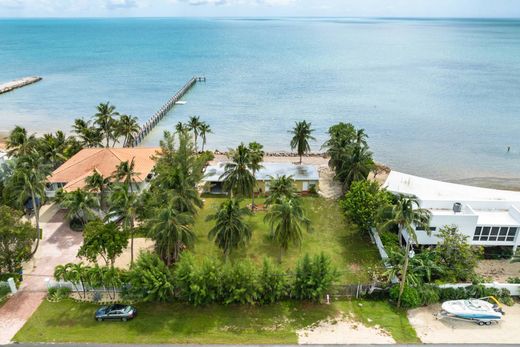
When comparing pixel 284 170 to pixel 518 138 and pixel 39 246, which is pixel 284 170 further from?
pixel 518 138

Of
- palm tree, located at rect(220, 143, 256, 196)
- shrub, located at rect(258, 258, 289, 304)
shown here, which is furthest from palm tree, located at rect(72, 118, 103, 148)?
shrub, located at rect(258, 258, 289, 304)

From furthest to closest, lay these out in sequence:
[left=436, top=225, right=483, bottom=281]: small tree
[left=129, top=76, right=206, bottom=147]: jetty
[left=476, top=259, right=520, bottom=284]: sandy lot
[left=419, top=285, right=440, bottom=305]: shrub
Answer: [left=129, top=76, right=206, bottom=147]: jetty < [left=476, top=259, right=520, bottom=284]: sandy lot < [left=436, top=225, right=483, bottom=281]: small tree < [left=419, top=285, right=440, bottom=305]: shrub

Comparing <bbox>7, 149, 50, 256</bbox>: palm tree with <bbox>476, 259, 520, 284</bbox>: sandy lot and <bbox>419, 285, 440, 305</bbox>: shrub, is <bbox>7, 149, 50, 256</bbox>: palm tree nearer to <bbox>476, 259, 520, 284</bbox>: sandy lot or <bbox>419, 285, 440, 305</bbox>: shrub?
<bbox>419, 285, 440, 305</bbox>: shrub

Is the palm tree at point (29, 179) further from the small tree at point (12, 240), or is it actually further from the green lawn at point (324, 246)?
the green lawn at point (324, 246)

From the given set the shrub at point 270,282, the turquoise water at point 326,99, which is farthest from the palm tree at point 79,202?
the turquoise water at point 326,99

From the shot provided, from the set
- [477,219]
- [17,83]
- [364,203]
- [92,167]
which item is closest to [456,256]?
[477,219]

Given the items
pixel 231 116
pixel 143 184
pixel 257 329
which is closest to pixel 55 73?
pixel 231 116
